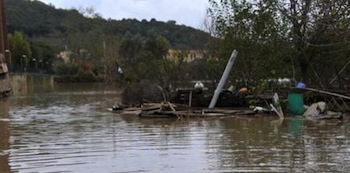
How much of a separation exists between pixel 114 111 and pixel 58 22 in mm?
106514

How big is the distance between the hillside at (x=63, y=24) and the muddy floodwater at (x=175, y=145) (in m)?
85.8

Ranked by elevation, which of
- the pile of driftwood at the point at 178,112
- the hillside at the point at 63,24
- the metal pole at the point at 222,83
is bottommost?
the pile of driftwood at the point at 178,112

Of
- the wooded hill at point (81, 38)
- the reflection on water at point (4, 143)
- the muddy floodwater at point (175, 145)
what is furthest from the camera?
the wooded hill at point (81, 38)

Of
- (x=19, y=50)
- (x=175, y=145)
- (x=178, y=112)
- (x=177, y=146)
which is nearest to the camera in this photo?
(x=177, y=146)

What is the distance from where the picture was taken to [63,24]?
4776 inches

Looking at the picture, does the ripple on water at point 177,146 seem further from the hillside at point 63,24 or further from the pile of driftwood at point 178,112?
the hillside at point 63,24

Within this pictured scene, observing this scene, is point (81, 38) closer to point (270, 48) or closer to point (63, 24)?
point (63, 24)

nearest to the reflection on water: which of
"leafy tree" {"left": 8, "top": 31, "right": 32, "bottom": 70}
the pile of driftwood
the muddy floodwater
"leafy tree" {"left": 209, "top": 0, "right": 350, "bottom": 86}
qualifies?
the muddy floodwater

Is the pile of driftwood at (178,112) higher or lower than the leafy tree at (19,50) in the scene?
lower

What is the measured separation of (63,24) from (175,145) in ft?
362

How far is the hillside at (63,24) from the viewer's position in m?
109

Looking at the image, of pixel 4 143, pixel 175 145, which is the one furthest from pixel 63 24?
pixel 175 145

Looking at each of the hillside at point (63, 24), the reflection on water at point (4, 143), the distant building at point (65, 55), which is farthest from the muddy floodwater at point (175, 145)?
the hillside at point (63, 24)

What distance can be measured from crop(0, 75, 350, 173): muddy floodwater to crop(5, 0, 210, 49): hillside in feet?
281
